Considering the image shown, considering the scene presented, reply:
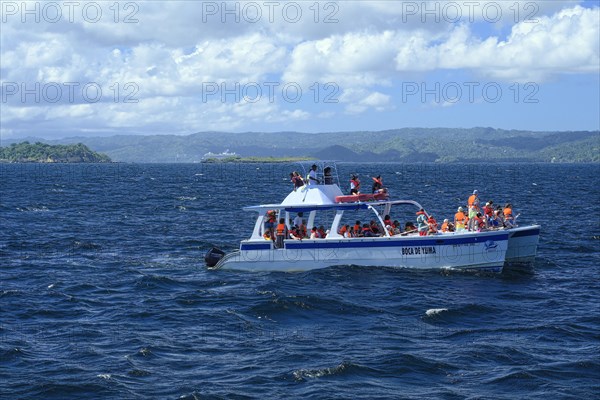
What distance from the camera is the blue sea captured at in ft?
60.9

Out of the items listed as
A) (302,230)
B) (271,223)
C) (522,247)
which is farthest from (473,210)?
(271,223)

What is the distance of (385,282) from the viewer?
1195 inches

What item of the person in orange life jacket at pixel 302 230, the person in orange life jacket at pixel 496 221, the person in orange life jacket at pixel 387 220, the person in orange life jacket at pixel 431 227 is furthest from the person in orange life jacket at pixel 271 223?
the person in orange life jacket at pixel 496 221

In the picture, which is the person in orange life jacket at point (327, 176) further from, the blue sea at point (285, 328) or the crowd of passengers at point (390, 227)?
the blue sea at point (285, 328)

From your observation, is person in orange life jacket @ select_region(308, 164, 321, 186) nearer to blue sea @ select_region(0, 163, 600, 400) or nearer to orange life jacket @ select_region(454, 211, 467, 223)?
blue sea @ select_region(0, 163, 600, 400)

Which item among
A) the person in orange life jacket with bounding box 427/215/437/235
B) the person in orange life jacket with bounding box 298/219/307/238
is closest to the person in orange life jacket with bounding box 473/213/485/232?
the person in orange life jacket with bounding box 427/215/437/235

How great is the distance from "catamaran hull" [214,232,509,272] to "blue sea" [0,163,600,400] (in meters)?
0.54

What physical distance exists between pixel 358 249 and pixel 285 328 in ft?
28.9

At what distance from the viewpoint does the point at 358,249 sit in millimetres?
32312

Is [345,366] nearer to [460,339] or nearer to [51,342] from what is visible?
[460,339]

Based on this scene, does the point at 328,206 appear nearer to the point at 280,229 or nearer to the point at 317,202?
the point at 317,202

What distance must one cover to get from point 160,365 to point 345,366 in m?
4.61

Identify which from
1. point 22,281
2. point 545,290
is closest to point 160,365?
point 22,281

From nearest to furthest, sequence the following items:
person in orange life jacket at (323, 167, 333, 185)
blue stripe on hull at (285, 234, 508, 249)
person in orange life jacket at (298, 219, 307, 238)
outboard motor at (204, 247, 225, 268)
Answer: blue stripe on hull at (285, 234, 508, 249) < person in orange life jacket at (298, 219, 307, 238) < person in orange life jacket at (323, 167, 333, 185) < outboard motor at (204, 247, 225, 268)
